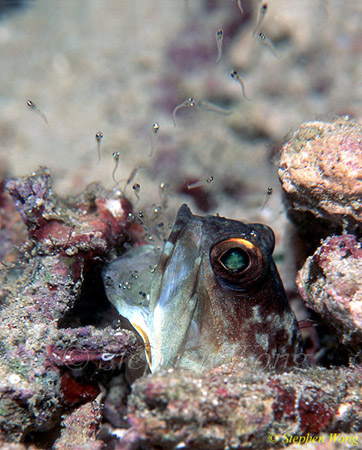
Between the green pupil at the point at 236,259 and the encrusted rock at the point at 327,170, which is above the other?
the encrusted rock at the point at 327,170

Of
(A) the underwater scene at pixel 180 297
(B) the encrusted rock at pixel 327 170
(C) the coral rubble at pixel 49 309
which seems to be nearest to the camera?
(A) the underwater scene at pixel 180 297

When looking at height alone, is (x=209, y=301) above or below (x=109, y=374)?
above

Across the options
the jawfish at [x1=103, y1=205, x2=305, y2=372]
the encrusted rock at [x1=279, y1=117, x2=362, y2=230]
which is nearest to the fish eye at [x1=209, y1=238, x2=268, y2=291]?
the jawfish at [x1=103, y1=205, x2=305, y2=372]

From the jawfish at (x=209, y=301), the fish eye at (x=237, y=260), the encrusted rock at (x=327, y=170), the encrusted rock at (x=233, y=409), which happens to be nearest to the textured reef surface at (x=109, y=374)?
the encrusted rock at (x=233, y=409)

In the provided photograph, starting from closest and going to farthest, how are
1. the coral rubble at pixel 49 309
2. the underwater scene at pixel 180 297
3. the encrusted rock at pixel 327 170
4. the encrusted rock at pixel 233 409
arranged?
the encrusted rock at pixel 233 409, the underwater scene at pixel 180 297, the coral rubble at pixel 49 309, the encrusted rock at pixel 327 170

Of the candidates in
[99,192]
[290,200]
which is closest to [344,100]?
[290,200]

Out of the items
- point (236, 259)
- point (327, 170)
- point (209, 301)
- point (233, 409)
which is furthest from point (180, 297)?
point (327, 170)

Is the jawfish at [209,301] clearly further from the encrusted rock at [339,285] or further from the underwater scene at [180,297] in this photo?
the encrusted rock at [339,285]

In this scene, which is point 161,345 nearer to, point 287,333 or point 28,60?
point 287,333

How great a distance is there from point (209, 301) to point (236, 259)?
362 millimetres

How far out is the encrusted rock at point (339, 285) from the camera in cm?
220

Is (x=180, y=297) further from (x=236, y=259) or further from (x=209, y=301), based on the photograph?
(x=236, y=259)

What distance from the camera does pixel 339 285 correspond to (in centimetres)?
225

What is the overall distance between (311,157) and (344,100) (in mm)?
4088
